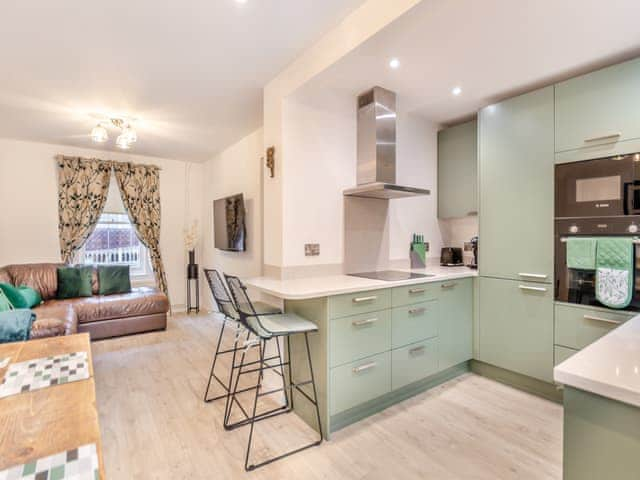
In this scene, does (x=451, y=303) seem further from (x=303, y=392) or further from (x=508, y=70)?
(x=508, y=70)

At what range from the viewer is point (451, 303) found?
2.68 m

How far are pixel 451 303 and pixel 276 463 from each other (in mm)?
1760

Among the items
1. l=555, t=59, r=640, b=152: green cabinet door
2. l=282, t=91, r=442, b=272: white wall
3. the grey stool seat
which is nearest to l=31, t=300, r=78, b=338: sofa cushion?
the grey stool seat

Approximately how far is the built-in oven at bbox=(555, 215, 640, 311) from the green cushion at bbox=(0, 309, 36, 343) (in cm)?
367

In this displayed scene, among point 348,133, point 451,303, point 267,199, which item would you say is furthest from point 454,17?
point 451,303

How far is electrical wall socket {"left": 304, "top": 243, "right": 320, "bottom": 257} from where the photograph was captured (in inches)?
101

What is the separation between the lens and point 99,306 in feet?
13.0

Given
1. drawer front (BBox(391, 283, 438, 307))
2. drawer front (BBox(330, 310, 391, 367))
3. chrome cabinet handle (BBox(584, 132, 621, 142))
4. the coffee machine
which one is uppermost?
chrome cabinet handle (BBox(584, 132, 621, 142))

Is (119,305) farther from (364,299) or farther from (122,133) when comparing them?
(364,299)

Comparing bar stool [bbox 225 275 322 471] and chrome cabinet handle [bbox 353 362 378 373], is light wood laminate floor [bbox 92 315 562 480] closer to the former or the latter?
bar stool [bbox 225 275 322 471]

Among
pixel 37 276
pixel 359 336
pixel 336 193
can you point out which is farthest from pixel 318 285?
pixel 37 276

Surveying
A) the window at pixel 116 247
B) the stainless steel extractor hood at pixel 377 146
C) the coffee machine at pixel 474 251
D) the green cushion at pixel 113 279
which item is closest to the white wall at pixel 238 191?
the window at pixel 116 247

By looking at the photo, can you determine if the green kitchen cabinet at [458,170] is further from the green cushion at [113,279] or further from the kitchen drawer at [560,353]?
the green cushion at [113,279]

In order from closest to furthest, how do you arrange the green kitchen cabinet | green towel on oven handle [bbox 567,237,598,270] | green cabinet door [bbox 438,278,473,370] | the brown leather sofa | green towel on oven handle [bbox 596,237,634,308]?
green towel on oven handle [bbox 596,237,634,308] → green towel on oven handle [bbox 567,237,598,270] → green cabinet door [bbox 438,278,473,370] → the green kitchen cabinet → the brown leather sofa
